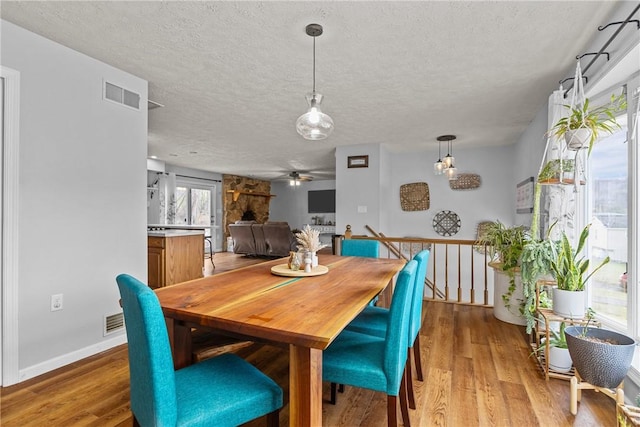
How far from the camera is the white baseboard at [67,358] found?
208 centimetres

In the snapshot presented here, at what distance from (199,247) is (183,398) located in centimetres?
347

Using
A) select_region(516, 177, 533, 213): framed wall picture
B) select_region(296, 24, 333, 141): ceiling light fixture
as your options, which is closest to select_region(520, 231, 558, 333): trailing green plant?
select_region(296, 24, 333, 141): ceiling light fixture

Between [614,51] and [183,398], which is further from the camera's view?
[614,51]

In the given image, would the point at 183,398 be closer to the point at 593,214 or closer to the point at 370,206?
the point at 593,214

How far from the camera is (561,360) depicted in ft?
7.16

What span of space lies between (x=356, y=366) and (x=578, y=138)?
1.77 meters

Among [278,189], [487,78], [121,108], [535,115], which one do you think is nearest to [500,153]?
[535,115]

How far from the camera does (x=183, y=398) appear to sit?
1.12m

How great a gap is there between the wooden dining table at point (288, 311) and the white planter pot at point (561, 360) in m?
1.34

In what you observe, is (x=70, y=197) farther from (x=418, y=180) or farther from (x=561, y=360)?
(x=418, y=180)

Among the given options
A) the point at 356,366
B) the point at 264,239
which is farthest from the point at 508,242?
the point at 264,239

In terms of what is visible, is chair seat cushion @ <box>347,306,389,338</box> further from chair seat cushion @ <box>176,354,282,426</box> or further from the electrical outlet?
the electrical outlet

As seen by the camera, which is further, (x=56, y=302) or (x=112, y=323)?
(x=112, y=323)

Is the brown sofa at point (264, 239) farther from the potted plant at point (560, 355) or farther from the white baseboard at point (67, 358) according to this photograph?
the potted plant at point (560, 355)
